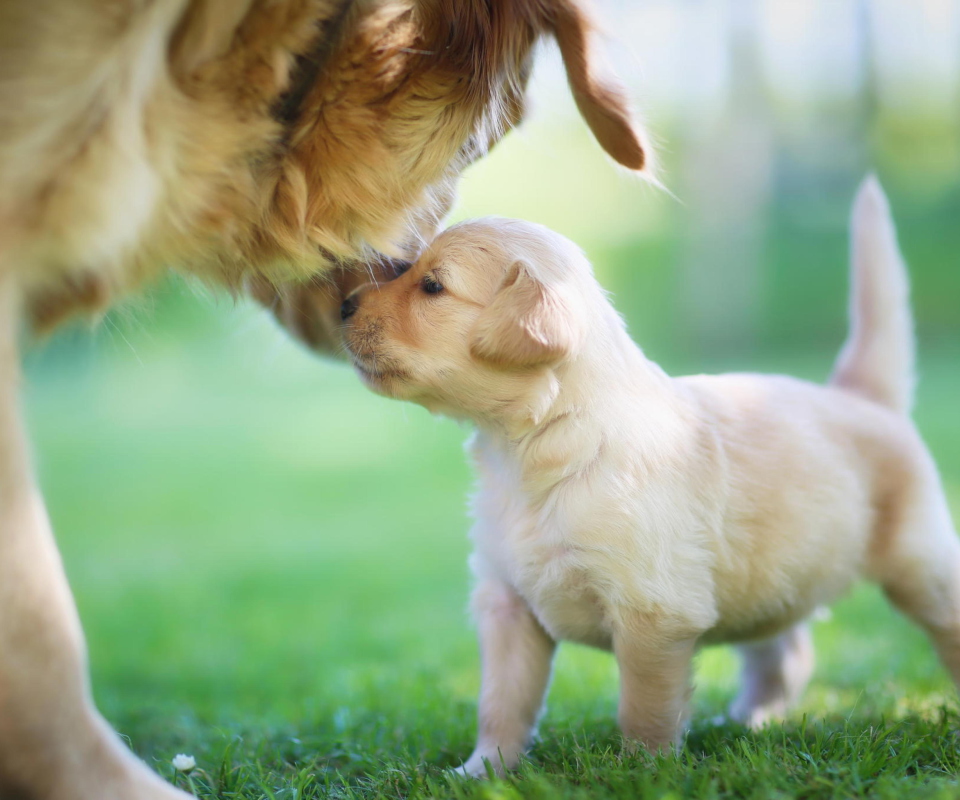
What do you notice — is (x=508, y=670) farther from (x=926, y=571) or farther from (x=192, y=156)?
(x=192, y=156)

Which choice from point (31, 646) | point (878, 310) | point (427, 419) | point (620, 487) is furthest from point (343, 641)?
point (427, 419)

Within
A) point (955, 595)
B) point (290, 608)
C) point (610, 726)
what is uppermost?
point (955, 595)

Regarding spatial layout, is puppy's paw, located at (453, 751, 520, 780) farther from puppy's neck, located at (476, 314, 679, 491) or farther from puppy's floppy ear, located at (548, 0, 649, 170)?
puppy's floppy ear, located at (548, 0, 649, 170)

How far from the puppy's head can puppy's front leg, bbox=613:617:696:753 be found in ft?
1.62

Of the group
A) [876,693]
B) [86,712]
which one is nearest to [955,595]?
[876,693]

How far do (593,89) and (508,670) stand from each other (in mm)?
1143

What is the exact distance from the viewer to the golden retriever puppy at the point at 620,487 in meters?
1.87

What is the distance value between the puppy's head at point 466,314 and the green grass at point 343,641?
419 mm

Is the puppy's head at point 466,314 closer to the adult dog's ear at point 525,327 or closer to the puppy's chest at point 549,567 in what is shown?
the adult dog's ear at point 525,327

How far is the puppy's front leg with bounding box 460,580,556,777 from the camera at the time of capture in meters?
2.01

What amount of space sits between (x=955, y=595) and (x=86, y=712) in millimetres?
1782

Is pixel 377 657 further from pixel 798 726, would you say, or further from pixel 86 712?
pixel 86 712

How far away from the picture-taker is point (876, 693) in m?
2.51

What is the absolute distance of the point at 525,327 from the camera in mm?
1834
